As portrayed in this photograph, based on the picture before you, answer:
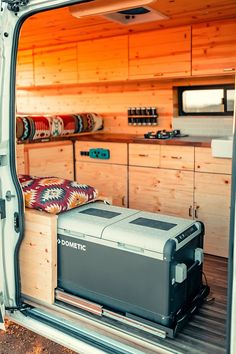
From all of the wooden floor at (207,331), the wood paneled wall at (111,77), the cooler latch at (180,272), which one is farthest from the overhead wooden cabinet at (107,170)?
the cooler latch at (180,272)

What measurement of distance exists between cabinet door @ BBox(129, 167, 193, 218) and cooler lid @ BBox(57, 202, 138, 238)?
1.21m

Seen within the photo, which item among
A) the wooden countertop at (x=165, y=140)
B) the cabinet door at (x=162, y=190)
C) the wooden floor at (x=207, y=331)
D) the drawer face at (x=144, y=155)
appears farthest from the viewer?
the drawer face at (x=144, y=155)

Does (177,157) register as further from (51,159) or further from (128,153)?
(51,159)

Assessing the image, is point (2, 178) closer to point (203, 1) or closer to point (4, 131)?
point (4, 131)

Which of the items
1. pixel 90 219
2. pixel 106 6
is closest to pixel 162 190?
pixel 90 219

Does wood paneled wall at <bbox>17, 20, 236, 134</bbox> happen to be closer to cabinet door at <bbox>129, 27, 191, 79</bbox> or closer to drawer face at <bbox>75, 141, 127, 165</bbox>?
cabinet door at <bbox>129, 27, 191, 79</bbox>

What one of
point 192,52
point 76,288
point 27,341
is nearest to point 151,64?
point 192,52

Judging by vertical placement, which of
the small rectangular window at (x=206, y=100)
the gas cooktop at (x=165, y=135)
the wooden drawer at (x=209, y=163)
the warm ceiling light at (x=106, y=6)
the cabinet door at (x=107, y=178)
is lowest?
the cabinet door at (x=107, y=178)

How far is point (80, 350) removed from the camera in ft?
7.09

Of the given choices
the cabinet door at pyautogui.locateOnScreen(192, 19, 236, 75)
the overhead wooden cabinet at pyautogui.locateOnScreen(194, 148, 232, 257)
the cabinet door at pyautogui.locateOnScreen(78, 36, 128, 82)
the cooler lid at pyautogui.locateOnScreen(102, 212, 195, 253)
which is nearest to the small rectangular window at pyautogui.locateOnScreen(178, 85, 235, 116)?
the cabinet door at pyautogui.locateOnScreen(192, 19, 236, 75)

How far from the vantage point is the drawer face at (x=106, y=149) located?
13.8 feet

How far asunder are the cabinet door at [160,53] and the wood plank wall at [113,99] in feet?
1.01

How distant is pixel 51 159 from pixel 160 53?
1615mm

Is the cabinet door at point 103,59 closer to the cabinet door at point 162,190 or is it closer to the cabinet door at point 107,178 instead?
the cabinet door at point 107,178
